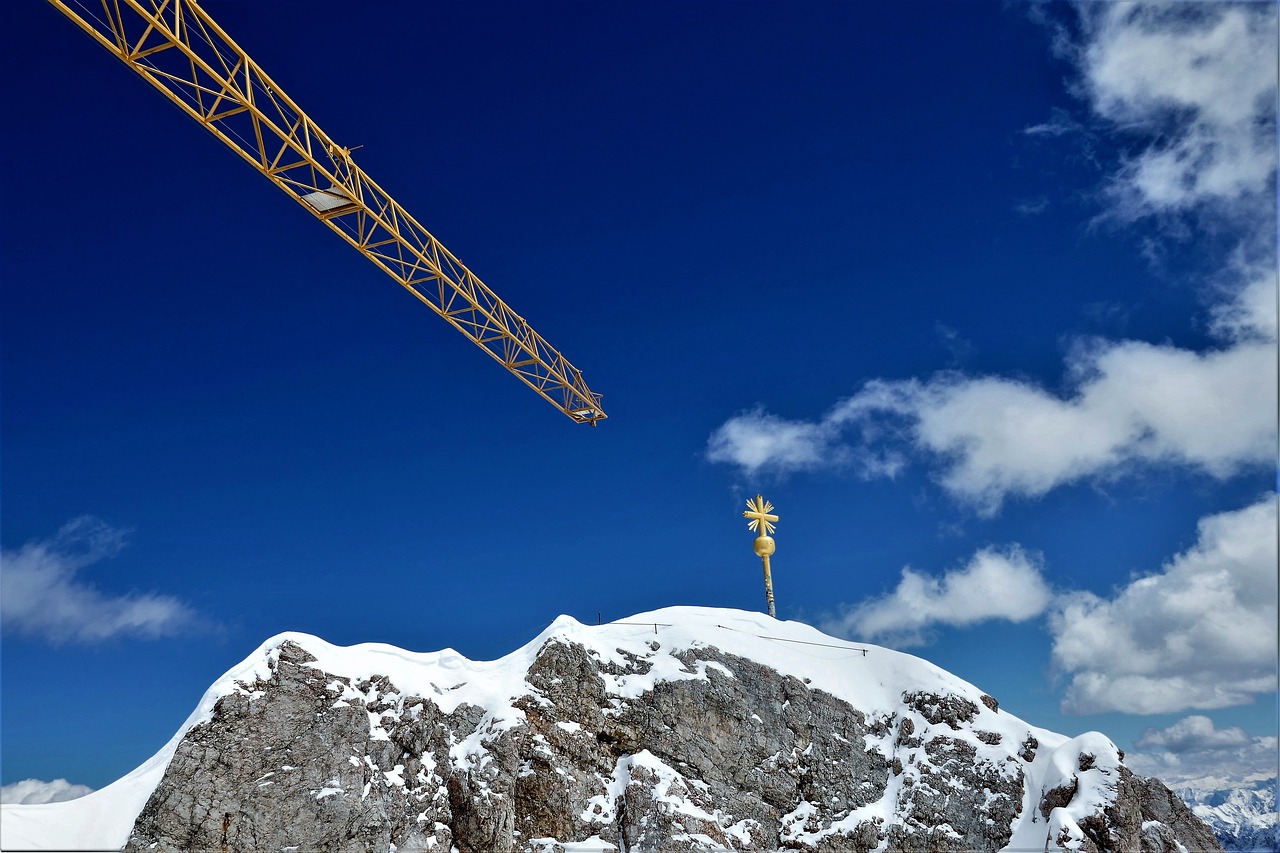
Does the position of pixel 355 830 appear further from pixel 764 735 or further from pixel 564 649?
pixel 764 735

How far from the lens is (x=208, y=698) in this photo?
44.7 m

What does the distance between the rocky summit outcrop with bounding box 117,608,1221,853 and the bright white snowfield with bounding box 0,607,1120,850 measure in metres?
0.16

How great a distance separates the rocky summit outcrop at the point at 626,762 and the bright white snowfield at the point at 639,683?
157 mm

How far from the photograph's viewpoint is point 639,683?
166ft

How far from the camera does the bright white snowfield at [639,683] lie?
4003 cm

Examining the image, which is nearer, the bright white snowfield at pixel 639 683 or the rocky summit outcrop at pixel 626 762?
the bright white snowfield at pixel 639 683

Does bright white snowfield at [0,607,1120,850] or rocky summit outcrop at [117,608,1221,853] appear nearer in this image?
bright white snowfield at [0,607,1120,850]

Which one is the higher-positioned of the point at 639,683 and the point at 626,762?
the point at 639,683

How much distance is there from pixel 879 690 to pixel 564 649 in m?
19.3

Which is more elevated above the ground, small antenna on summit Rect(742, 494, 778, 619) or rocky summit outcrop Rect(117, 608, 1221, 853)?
small antenna on summit Rect(742, 494, 778, 619)

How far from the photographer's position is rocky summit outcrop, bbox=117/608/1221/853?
42.2 m

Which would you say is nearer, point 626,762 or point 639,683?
point 626,762

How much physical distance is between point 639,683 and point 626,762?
4.67 m

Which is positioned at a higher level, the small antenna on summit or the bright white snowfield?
the small antenna on summit
